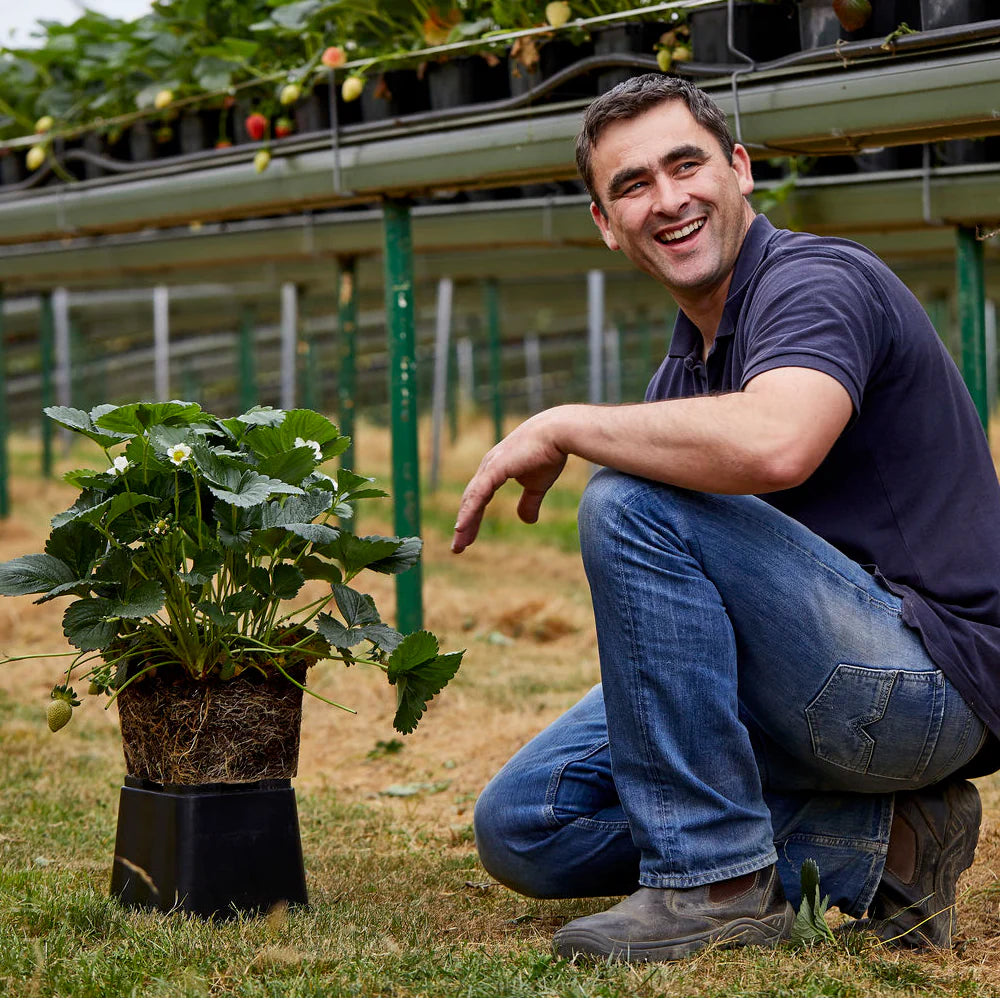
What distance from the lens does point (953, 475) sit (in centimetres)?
173

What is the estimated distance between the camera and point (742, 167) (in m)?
2.00

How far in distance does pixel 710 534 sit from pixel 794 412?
20 cm

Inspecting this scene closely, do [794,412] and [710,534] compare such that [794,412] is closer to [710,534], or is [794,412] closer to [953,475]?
[710,534]

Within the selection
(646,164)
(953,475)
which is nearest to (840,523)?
(953,475)

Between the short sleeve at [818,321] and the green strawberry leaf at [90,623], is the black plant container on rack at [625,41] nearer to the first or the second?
the short sleeve at [818,321]

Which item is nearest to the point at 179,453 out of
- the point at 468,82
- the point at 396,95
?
the point at 468,82

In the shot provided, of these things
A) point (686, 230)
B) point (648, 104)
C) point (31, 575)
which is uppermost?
point (648, 104)

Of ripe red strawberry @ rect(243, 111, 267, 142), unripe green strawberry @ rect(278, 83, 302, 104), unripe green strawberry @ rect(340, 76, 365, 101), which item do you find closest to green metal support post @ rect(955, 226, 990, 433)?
unripe green strawberry @ rect(340, 76, 365, 101)

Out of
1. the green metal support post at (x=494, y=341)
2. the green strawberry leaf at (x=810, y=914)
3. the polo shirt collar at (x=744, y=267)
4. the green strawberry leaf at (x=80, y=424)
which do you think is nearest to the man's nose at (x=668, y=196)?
the polo shirt collar at (x=744, y=267)

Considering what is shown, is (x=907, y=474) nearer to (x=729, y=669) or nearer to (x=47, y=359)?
(x=729, y=669)

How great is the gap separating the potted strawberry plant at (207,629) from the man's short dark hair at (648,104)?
0.58 meters

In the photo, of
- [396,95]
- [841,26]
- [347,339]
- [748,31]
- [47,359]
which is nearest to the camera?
[841,26]

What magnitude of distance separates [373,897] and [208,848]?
31cm

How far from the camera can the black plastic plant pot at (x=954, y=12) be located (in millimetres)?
2340
